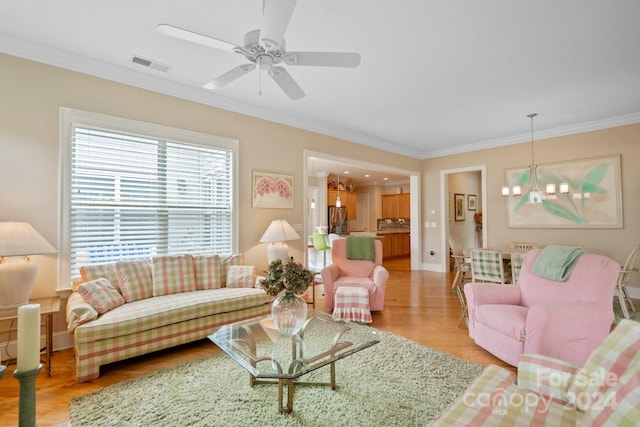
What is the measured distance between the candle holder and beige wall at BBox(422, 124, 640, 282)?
6.57 metres

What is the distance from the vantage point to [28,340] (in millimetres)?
662

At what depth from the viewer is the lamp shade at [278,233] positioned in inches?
158

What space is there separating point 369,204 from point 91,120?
8654 mm

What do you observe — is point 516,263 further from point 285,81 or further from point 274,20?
point 274,20

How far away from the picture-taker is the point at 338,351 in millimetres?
2035

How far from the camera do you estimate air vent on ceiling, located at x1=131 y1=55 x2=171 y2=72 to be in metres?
3.01

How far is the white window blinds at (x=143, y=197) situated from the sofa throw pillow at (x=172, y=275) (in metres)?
0.36

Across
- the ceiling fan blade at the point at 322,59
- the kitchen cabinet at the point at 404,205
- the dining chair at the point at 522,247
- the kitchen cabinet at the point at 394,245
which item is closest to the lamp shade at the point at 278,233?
the ceiling fan blade at the point at 322,59

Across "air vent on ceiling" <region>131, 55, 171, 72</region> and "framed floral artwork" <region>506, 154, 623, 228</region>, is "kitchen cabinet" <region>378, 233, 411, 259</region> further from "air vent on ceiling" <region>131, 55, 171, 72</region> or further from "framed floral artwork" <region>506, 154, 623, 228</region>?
"air vent on ceiling" <region>131, 55, 171, 72</region>

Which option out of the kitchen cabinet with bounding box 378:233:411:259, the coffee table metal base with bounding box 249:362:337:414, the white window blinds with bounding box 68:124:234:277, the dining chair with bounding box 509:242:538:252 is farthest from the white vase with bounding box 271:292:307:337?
the kitchen cabinet with bounding box 378:233:411:259

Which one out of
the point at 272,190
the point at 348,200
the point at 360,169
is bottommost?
the point at 272,190

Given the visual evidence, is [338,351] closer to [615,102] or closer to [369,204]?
[615,102]

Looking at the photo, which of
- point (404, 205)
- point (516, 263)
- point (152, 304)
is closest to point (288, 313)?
point (152, 304)

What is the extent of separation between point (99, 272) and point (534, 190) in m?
6.35
